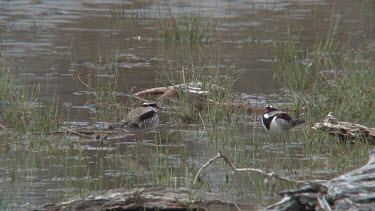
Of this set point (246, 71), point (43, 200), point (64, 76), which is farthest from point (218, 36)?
point (43, 200)

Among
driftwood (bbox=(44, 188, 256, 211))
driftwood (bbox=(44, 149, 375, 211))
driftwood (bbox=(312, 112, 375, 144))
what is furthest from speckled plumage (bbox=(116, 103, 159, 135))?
driftwood (bbox=(44, 188, 256, 211))

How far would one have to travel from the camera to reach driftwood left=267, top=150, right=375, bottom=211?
20.3 ft

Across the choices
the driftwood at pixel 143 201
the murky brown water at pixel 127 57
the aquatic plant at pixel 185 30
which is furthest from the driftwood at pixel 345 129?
the aquatic plant at pixel 185 30

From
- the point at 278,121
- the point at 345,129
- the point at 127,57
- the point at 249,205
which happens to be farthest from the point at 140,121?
the point at 127,57

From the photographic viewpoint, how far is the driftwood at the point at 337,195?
6188 millimetres

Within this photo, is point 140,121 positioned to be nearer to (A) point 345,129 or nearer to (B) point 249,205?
(A) point 345,129

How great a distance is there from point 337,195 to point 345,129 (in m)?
3.14

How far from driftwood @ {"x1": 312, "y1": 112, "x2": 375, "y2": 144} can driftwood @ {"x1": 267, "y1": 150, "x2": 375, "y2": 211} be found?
274 cm

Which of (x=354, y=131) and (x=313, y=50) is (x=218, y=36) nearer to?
(x=313, y=50)

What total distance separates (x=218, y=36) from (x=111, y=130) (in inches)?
244

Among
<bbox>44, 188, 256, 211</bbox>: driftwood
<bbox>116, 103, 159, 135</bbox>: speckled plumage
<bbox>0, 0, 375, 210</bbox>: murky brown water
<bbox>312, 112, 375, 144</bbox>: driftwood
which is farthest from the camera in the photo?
<bbox>116, 103, 159, 135</bbox>: speckled plumage

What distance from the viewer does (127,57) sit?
14.5m

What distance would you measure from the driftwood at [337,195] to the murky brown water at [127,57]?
2.80 feet

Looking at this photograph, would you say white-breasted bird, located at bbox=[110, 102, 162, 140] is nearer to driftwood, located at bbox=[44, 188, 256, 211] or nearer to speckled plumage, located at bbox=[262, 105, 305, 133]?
speckled plumage, located at bbox=[262, 105, 305, 133]
